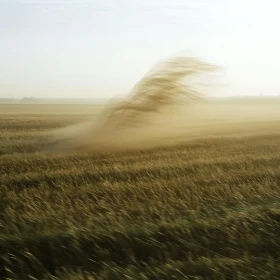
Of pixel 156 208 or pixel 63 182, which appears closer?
pixel 156 208

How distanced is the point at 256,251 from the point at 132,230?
148 centimetres

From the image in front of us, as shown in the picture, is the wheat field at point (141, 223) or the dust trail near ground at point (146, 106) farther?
the dust trail near ground at point (146, 106)

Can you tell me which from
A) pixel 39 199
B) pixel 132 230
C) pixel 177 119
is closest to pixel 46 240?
pixel 132 230

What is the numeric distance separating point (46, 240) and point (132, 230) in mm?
1035

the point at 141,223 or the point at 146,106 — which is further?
the point at 146,106

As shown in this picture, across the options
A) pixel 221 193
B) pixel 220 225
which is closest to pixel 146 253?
pixel 220 225

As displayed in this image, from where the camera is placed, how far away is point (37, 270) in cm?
413

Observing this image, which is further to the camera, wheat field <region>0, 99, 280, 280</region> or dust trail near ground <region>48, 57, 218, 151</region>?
dust trail near ground <region>48, 57, 218, 151</region>

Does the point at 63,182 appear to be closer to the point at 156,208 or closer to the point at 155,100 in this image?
the point at 156,208

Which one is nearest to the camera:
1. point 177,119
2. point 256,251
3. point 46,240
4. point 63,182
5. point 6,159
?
point 256,251

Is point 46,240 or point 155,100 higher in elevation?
point 155,100

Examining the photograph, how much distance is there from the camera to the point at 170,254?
4352 mm

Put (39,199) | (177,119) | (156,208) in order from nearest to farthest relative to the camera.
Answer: (156,208), (39,199), (177,119)

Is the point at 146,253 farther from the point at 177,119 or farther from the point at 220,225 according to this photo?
the point at 177,119
